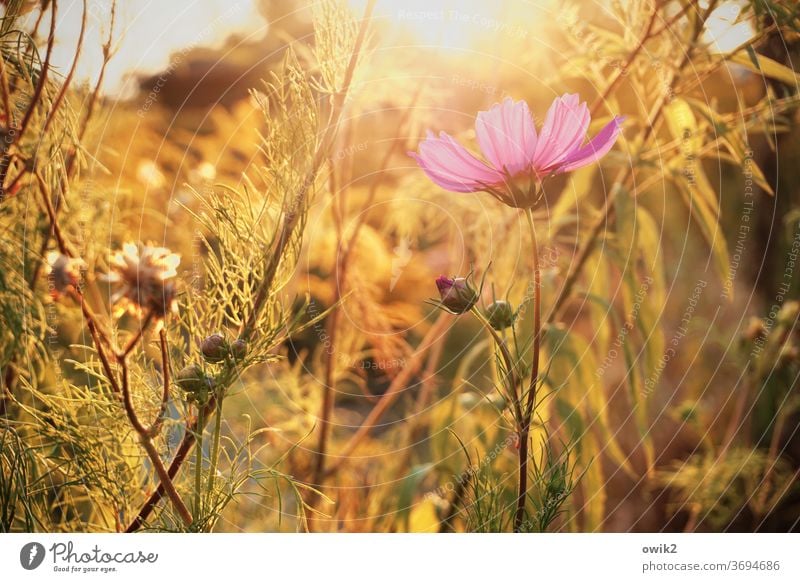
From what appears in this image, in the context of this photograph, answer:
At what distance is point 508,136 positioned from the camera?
1.04 ft

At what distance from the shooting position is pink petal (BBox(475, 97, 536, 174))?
31 centimetres

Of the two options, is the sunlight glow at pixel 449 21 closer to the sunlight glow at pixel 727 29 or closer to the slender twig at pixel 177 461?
the sunlight glow at pixel 727 29

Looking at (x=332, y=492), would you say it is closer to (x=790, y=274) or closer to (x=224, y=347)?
(x=224, y=347)

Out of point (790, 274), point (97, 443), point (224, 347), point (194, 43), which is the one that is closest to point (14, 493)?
point (97, 443)

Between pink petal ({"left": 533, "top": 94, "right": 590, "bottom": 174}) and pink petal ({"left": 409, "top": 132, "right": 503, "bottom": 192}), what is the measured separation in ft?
0.07

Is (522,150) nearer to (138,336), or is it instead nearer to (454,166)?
(454,166)

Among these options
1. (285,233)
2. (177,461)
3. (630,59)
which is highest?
(630,59)

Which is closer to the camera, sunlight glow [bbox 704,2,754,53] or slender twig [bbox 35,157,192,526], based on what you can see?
slender twig [bbox 35,157,192,526]

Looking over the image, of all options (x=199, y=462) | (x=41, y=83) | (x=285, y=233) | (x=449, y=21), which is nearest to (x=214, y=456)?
(x=199, y=462)

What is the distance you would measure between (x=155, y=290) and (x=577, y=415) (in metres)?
0.27

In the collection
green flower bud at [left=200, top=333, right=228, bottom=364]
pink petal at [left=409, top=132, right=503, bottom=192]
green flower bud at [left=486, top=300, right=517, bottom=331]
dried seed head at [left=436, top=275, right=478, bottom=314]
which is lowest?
green flower bud at [left=200, top=333, right=228, bottom=364]

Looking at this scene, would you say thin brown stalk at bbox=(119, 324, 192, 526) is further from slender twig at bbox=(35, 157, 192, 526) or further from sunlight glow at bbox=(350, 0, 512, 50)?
sunlight glow at bbox=(350, 0, 512, 50)

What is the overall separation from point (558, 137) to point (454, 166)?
0.17 ft

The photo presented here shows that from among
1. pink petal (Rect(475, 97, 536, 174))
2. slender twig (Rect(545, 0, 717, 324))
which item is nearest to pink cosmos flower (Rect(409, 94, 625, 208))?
pink petal (Rect(475, 97, 536, 174))
